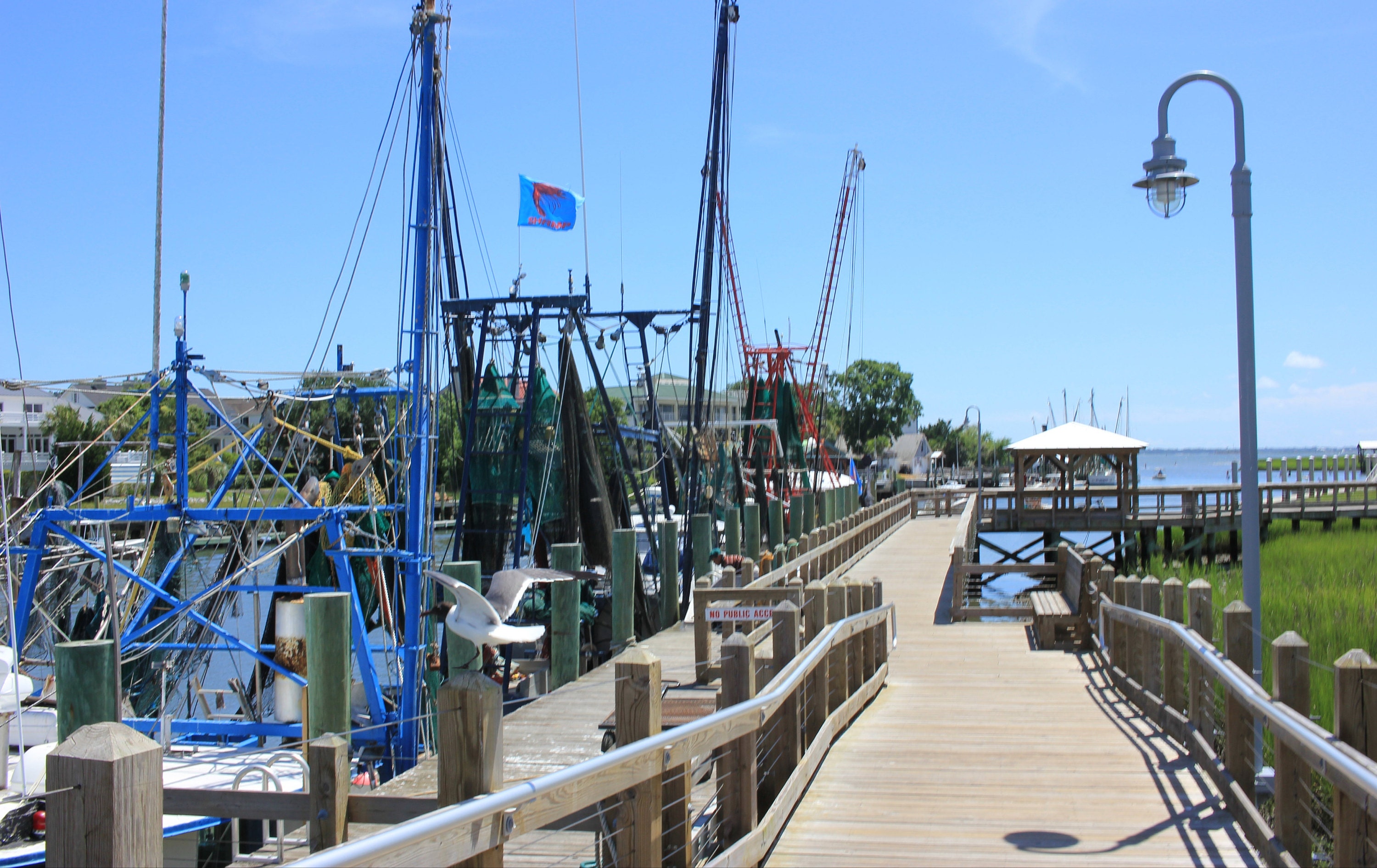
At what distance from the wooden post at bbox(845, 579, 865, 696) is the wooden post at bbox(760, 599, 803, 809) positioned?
212 cm

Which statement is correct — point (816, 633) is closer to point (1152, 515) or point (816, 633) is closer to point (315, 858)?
point (315, 858)

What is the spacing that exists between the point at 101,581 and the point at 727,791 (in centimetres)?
1244

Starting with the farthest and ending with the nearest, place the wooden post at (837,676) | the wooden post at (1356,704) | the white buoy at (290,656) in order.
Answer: the white buoy at (290,656) → the wooden post at (837,676) → the wooden post at (1356,704)

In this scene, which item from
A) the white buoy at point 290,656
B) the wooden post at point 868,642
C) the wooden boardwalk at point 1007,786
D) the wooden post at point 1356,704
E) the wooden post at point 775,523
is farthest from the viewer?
the wooden post at point 775,523

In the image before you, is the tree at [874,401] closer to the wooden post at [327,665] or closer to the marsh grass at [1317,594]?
the marsh grass at [1317,594]

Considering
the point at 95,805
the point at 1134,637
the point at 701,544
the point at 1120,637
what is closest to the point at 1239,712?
the point at 1134,637

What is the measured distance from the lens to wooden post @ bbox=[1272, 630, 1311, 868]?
527 cm

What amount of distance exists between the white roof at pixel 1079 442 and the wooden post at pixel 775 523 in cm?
1112

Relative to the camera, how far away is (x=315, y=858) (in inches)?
101

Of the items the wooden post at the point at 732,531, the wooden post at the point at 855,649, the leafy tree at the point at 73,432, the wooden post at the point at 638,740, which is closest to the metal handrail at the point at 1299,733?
the wooden post at the point at 638,740

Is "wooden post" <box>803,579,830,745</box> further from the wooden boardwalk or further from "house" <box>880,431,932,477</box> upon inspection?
"house" <box>880,431,932,477</box>

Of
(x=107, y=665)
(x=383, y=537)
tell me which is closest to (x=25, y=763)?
(x=107, y=665)

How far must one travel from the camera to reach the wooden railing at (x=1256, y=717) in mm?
4551

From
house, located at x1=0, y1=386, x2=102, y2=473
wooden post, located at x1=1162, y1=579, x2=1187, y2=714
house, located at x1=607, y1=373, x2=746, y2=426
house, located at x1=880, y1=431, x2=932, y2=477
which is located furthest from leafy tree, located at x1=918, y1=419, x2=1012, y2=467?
wooden post, located at x1=1162, y1=579, x2=1187, y2=714
